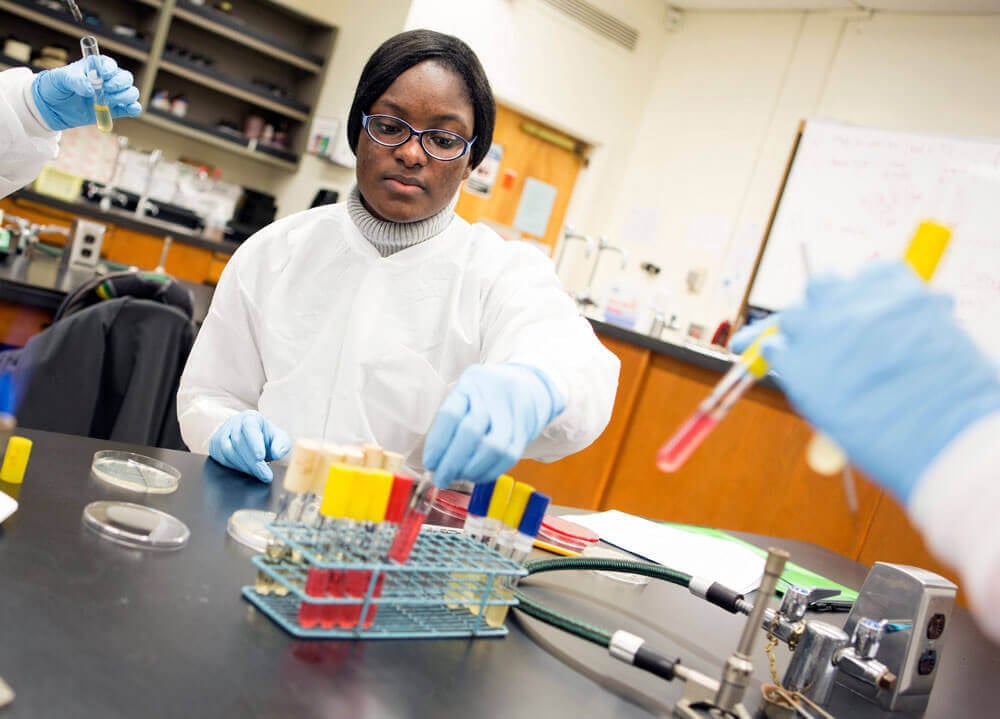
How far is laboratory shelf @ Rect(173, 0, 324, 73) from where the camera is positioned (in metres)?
5.08

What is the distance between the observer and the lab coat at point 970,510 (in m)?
0.64

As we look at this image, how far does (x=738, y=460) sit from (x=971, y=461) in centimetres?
263

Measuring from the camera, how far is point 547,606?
1063 mm

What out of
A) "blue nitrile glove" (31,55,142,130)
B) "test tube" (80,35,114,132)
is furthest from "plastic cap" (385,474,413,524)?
"blue nitrile glove" (31,55,142,130)

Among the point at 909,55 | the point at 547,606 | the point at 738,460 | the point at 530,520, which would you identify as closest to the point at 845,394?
the point at 530,520

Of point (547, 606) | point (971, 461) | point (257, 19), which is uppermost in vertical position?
point (257, 19)

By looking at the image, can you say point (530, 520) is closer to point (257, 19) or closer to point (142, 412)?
point (142, 412)

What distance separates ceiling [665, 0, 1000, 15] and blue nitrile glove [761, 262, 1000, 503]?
15.0 ft

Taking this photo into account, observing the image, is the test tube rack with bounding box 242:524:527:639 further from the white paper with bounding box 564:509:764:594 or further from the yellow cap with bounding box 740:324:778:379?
the white paper with bounding box 564:509:764:594

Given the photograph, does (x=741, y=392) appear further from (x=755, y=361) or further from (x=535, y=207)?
(x=535, y=207)

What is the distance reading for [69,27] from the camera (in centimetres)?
489

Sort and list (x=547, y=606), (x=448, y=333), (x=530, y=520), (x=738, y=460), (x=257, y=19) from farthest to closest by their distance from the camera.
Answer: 1. (x=257, y=19)
2. (x=738, y=460)
3. (x=448, y=333)
4. (x=547, y=606)
5. (x=530, y=520)

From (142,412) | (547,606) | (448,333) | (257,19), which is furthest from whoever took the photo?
(257,19)

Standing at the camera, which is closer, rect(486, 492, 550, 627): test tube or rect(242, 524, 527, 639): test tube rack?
rect(242, 524, 527, 639): test tube rack
